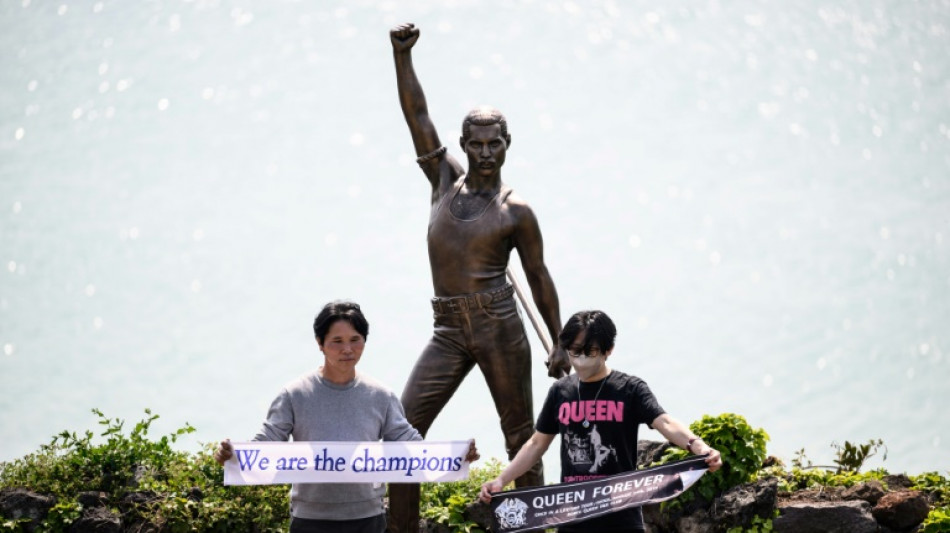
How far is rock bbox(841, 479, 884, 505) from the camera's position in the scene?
27.0 ft

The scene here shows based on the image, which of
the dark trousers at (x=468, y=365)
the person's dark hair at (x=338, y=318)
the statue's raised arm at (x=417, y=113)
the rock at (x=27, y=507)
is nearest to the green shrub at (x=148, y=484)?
the rock at (x=27, y=507)

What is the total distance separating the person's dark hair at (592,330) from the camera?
17.2 ft

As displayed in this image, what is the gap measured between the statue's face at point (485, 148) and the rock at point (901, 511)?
3.34 meters

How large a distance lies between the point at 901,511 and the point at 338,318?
14.9 feet

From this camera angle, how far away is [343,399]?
16.9 feet

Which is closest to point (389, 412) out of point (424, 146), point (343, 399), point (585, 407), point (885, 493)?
point (343, 399)

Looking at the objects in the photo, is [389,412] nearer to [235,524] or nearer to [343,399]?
[343,399]

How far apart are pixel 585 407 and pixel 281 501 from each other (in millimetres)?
3738

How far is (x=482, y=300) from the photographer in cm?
706

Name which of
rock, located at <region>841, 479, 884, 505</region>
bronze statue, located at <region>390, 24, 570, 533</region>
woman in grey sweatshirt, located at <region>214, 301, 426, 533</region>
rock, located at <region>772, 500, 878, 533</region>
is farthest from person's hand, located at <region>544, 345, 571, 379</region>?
rock, located at <region>841, 479, 884, 505</region>

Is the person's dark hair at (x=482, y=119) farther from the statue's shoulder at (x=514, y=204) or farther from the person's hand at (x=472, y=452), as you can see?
the person's hand at (x=472, y=452)

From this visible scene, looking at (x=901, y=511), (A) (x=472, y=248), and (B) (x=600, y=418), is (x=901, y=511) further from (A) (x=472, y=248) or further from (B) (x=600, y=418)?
(B) (x=600, y=418)

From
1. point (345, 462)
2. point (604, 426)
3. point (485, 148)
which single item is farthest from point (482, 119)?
point (345, 462)

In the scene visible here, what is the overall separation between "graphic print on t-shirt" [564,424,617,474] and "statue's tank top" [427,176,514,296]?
1979 mm
